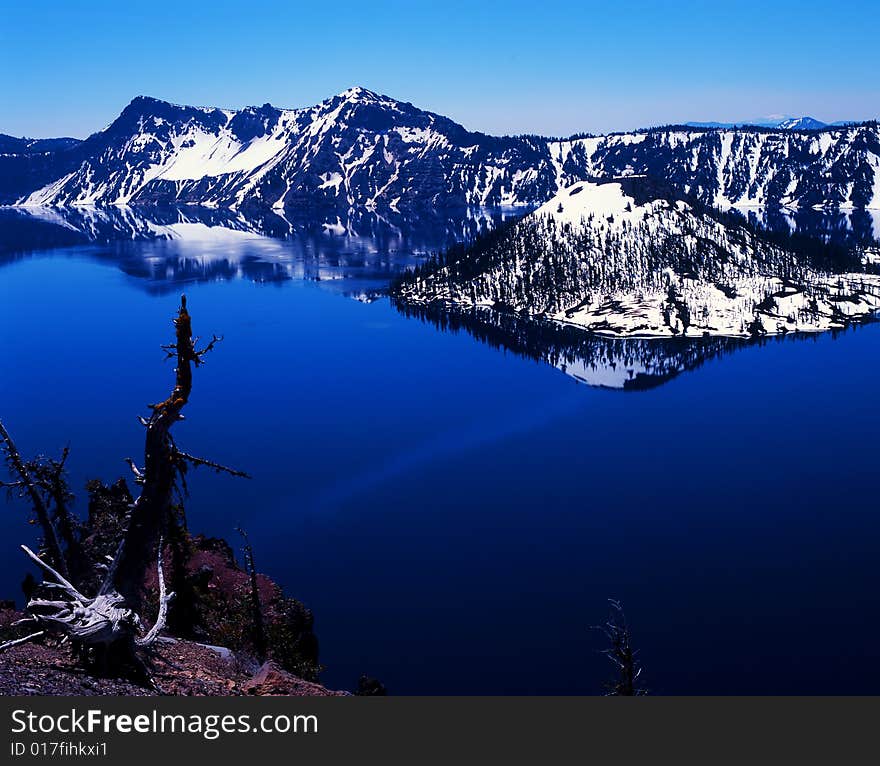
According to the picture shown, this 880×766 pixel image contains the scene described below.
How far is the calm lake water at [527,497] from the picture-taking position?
190 feet

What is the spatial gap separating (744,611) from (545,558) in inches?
686

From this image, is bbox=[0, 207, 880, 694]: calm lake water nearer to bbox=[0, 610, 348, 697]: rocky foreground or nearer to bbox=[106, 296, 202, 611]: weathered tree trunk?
bbox=[0, 610, 348, 697]: rocky foreground

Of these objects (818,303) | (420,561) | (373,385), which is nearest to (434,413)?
(373,385)

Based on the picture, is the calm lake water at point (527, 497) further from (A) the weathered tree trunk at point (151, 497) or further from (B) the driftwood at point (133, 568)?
(A) the weathered tree trunk at point (151, 497)

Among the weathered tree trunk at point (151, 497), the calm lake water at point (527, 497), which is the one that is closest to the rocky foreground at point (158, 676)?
the weathered tree trunk at point (151, 497)

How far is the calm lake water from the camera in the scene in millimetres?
58062

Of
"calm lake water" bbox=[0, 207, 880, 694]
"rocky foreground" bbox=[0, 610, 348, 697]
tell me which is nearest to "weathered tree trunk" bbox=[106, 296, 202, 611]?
"rocky foreground" bbox=[0, 610, 348, 697]

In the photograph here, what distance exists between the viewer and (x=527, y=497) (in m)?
84.5

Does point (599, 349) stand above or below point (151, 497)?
below

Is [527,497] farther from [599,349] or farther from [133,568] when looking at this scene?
[599,349]

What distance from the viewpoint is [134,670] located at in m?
21.2

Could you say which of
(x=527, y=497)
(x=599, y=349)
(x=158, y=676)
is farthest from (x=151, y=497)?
(x=599, y=349)

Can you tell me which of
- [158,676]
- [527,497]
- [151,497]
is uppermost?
A: [151,497]

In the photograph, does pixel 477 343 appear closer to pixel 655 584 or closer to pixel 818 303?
pixel 818 303
